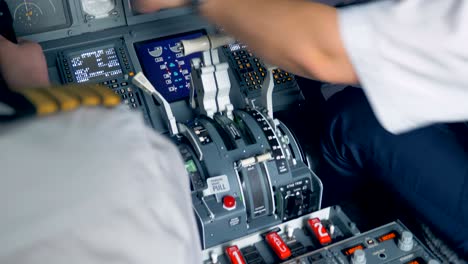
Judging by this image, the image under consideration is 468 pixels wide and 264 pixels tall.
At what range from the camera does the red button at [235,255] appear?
5.82 ft

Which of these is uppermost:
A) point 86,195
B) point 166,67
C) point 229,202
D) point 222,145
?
point 86,195

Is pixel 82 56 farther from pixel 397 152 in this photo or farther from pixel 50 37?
pixel 397 152

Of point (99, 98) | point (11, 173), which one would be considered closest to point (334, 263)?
point (99, 98)

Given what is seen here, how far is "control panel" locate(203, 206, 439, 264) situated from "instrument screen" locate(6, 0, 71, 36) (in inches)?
49.1

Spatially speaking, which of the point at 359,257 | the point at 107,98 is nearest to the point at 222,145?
the point at 359,257

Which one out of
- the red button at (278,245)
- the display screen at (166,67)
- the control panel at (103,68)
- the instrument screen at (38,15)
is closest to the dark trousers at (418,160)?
the red button at (278,245)

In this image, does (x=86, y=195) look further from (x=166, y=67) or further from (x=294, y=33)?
(x=166, y=67)

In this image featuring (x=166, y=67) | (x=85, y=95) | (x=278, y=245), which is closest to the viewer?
(x=85, y=95)

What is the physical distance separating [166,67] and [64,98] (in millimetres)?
1811

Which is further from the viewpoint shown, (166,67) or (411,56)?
(166,67)

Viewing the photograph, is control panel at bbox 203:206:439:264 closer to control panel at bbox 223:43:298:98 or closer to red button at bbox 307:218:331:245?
red button at bbox 307:218:331:245

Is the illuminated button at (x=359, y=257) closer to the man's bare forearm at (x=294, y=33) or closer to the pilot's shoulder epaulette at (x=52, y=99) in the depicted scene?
the man's bare forearm at (x=294, y=33)

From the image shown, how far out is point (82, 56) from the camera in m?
2.40

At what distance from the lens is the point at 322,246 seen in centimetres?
185
